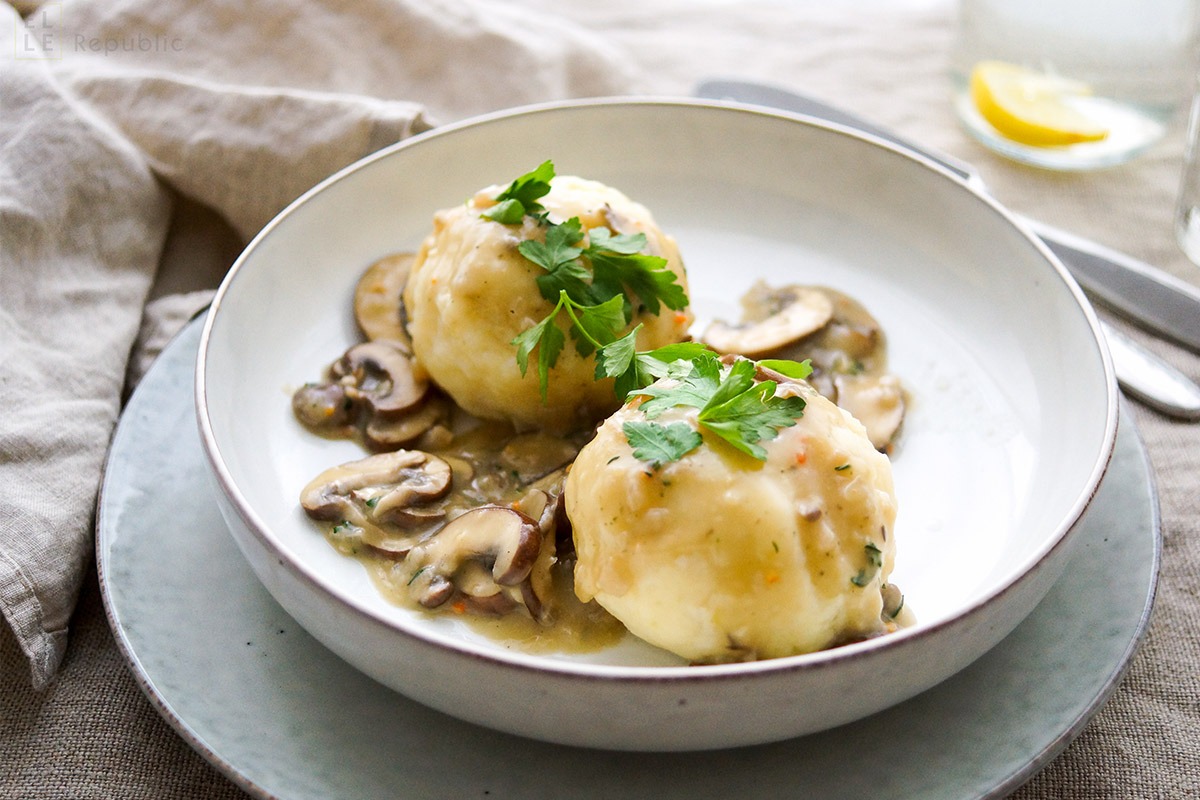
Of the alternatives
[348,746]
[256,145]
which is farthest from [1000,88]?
[348,746]

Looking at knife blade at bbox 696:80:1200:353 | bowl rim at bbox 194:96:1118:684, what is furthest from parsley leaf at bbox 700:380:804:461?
knife blade at bbox 696:80:1200:353

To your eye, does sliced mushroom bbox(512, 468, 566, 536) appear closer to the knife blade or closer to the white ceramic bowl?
the white ceramic bowl

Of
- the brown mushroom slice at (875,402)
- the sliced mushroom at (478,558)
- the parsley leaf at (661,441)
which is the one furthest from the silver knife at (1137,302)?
the sliced mushroom at (478,558)

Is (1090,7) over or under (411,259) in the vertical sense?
over

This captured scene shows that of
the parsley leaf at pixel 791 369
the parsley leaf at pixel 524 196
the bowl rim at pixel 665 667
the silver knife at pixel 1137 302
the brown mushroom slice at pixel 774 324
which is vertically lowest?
the silver knife at pixel 1137 302

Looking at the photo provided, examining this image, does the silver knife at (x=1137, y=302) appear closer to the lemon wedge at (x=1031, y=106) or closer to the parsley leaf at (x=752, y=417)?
the lemon wedge at (x=1031, y=106)

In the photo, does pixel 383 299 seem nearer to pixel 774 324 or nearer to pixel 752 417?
pixel 774 324

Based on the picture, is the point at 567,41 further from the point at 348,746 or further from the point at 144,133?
the point at 348,746
